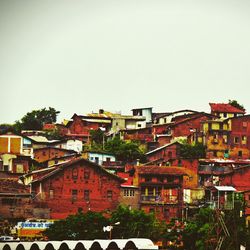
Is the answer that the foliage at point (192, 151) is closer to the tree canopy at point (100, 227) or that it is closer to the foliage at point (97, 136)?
the foliage at point (97, 136)

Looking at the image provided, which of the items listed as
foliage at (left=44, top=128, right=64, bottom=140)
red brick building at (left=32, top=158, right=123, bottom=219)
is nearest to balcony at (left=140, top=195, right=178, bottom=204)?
red brick building at (left=32, top=158, right=123, bottom=219)

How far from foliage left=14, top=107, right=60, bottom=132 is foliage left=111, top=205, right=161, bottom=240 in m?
47.4

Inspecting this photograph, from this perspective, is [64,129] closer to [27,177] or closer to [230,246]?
[27,177]

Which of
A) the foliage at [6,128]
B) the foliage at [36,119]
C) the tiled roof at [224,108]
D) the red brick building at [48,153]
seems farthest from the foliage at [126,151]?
the foliage at [36,119]

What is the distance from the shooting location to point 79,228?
6044 cm

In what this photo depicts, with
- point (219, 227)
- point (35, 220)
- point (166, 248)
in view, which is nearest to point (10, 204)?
point (35, 220)

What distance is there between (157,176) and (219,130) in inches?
563

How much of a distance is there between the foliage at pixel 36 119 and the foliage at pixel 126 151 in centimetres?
Answer: 2233

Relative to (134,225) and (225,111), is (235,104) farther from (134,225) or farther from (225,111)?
(134,225)

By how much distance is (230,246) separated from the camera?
5062cm

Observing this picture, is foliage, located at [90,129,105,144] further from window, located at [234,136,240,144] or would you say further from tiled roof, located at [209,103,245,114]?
window, located at [234,136,240,144]

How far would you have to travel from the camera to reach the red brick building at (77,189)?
74.1 meters

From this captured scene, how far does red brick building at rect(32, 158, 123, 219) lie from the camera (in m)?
74.1

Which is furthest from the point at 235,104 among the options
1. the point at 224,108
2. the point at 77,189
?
the point at 77,189
